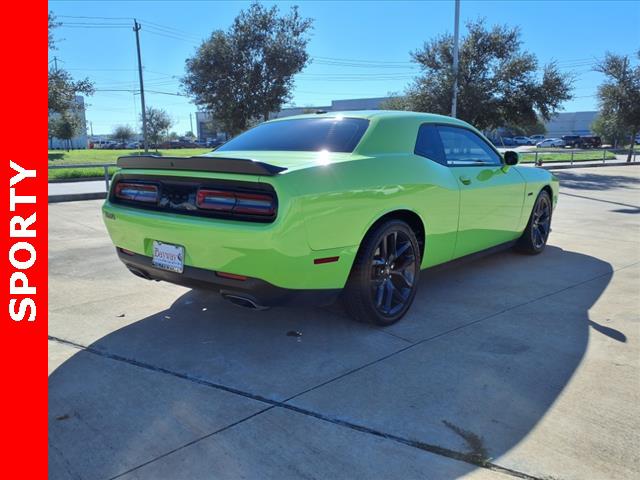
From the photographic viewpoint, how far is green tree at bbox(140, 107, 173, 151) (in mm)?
58344

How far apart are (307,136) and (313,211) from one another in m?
1.19

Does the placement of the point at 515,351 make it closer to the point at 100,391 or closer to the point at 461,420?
the point at 461,420

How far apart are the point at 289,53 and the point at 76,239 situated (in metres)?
14.4

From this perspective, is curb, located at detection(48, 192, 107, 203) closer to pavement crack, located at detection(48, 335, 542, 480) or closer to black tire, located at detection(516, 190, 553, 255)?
pavement crack, located at detection(48, 335, 542, 480)

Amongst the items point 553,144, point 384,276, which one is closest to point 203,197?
point 384,276

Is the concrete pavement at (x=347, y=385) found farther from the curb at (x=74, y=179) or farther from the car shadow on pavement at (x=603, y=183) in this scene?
the curb at (x=74, y=179)

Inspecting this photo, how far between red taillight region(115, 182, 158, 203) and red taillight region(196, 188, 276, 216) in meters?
0.50

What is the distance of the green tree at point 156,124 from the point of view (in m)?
58.3

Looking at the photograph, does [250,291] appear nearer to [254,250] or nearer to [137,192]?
[254,250]

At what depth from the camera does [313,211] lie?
A: 3.03 m

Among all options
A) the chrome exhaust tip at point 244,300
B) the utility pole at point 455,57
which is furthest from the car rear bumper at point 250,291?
the utility pole at point 455,57

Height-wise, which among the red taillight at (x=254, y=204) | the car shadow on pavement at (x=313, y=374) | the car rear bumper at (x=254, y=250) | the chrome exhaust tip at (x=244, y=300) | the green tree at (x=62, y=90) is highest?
the green tree at (x=62, y=90)

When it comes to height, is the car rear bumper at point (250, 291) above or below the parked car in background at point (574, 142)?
below

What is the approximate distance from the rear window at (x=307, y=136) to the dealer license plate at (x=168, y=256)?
1152mm
